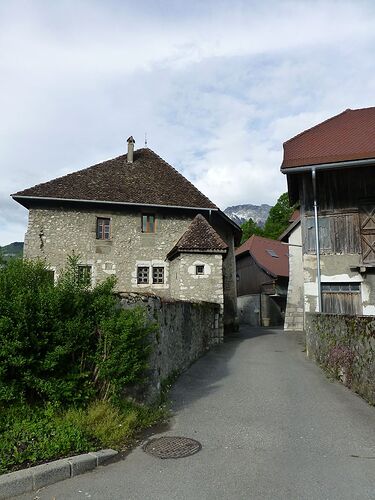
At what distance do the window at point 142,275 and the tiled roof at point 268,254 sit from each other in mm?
13468

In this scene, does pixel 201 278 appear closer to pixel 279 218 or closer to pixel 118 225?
pixel 118 225

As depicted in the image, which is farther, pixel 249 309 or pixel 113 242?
pixel 249 309

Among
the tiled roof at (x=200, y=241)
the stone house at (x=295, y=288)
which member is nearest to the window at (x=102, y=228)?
the tiled roof at (x=200, y=241)

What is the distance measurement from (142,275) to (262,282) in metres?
14.4

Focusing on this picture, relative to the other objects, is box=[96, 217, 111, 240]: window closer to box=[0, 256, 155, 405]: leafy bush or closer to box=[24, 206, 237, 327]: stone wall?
box=[24, 206, 237, 327]: stone wall

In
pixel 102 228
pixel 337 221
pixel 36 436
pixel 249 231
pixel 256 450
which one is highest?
pixel 249 231

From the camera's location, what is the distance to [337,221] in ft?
47.3

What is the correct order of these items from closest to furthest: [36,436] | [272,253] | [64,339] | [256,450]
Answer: [36,436]
[256,450]
[64,339]
[272,253]

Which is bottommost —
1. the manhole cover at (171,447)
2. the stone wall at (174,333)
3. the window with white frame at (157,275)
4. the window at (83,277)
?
the manhole cover at (171,447)

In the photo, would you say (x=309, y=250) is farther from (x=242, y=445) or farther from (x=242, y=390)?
(x=242, y=445)

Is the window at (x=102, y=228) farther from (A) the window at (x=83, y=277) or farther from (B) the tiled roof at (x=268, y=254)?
(B) the tiled roof at (x=268, y=254)

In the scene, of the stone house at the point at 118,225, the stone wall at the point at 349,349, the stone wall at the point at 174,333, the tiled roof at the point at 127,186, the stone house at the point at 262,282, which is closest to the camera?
the stone wall at the point at 174,333

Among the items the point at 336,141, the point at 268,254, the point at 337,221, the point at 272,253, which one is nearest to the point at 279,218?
the point at 272,253

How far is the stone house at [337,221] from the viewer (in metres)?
13.9
